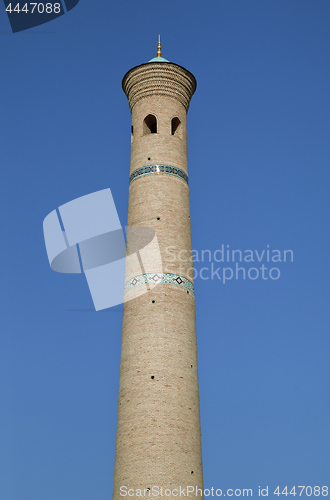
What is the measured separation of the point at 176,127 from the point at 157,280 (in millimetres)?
4199

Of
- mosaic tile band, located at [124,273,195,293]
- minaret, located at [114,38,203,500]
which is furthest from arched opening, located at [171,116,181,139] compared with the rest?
mosaic tile band, located at [124,273,195,293]

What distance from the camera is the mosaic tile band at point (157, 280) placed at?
11633 mm

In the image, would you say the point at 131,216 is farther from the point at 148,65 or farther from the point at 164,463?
the point at 164,463

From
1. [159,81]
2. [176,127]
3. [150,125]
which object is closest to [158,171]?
[176,127]

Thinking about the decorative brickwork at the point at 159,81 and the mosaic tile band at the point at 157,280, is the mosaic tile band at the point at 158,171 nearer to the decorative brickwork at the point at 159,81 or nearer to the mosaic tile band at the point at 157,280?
the decorative brickwork at the point at 159,81

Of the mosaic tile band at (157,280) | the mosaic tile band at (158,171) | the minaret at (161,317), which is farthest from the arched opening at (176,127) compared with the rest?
the mosaic tile band at (157,280)

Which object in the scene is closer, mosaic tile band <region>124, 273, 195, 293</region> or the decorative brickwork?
mosaic tile band <region>124, 273, 195, 293</region>

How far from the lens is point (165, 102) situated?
45.1ft

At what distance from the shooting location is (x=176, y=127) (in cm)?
1403

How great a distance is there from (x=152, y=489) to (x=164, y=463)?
0.44 meters

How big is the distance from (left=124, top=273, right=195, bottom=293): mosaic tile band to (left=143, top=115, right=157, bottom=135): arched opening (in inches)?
145

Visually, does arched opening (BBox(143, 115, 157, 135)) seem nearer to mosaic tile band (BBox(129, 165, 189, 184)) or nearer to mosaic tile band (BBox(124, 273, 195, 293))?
mosaic tile band (BBox(129, 165, 189, 184))

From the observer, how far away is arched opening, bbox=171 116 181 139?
13.9 metres

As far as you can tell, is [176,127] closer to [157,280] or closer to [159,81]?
[159,81]
